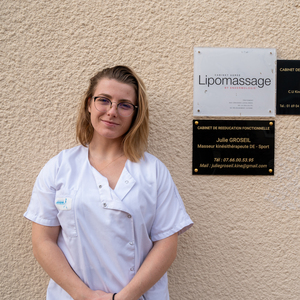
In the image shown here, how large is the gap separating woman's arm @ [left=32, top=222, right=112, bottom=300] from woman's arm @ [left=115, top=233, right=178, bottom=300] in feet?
0.38

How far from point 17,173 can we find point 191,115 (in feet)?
4.54

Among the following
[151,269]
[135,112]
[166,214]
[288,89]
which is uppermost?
[288,89]

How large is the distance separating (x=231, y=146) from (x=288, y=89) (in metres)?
0.63

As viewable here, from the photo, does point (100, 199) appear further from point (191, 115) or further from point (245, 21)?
point (245, 21)

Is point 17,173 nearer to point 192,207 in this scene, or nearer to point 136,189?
point 136,189

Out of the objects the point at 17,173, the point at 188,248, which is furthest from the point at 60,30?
the point at 188,248

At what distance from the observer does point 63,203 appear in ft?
4.54

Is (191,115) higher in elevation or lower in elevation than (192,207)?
higher

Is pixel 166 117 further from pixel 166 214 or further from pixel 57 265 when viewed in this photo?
pixel 57 265

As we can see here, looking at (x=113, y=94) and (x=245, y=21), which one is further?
(x=245, y=21)

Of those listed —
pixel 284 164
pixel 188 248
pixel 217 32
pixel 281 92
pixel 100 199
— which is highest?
pixel 217 32

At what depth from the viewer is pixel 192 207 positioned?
1871 mm

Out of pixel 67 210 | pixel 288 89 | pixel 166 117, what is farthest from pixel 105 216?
pixel 288 89

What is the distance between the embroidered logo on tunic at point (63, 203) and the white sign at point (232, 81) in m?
1.10
